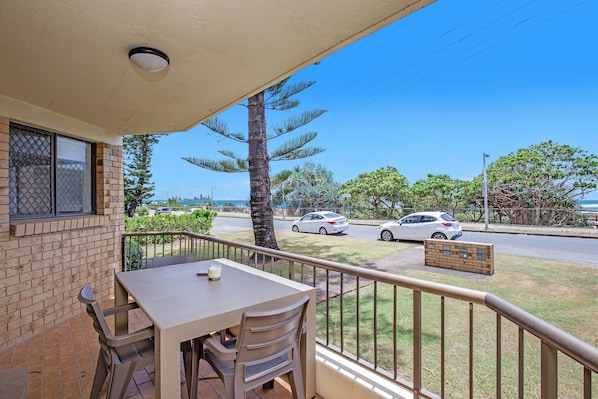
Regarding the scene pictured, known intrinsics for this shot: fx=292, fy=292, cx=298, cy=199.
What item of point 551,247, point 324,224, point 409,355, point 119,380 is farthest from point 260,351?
point 324,224

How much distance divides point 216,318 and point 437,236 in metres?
9.28

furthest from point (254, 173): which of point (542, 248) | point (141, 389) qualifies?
point (542, 248)

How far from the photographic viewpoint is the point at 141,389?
2020mm

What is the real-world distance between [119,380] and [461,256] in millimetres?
6032

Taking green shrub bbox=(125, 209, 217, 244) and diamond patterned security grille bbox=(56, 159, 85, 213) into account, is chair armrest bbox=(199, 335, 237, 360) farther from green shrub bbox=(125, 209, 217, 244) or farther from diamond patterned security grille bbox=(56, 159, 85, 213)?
green shrub bbox=(125, 209, 217, 244)

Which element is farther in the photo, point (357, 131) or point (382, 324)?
point (357, 131)

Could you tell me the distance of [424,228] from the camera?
31.3 feet

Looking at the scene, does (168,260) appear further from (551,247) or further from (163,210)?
(163,210)

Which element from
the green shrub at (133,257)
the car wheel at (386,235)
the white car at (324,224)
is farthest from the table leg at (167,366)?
the white car at (324,224)

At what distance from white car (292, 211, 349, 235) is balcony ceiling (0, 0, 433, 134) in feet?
32.4

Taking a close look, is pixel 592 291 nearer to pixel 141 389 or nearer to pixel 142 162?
pixel 141 389

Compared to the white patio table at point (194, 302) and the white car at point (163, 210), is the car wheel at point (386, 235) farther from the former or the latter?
A: the white car at point (163, 210)

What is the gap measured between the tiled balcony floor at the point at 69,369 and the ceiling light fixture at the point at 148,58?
2.17m

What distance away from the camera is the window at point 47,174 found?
9.30ft
